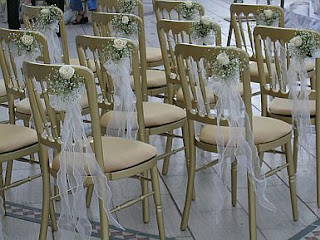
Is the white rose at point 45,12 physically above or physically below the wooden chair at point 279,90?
above

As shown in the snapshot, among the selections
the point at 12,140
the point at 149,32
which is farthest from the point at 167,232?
the point at 149,32

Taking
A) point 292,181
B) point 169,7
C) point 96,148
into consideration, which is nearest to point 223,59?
point 96,148

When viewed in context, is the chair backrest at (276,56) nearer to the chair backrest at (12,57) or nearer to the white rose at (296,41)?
the white rose at (296,41)

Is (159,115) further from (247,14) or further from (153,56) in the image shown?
(153,56)

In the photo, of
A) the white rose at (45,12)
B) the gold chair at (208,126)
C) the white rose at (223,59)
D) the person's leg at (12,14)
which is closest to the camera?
the white rose at (223,59)

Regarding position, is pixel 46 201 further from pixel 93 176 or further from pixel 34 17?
pixel 34 17

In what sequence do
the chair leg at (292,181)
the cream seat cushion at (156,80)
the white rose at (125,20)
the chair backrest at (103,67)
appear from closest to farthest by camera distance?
the chair backrest at (103,67), the chair leg at (292,181), the white rose at (125,20), the cream seat cushion at (156,80)

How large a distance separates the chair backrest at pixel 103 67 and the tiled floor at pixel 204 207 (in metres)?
0.51

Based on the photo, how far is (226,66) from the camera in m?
2.99

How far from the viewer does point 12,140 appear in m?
3.37

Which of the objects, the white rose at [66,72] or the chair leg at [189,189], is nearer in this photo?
the white rose at [66,72]

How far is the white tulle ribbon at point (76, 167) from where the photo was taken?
2.86 metres

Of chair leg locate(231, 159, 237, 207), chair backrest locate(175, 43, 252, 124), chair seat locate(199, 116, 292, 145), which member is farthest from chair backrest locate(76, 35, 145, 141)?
chair leg locate(231, 159, 237, 207)

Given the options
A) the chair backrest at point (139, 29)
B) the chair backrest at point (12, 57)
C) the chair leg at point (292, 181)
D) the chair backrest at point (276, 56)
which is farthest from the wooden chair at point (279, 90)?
the chair backrest at point (12, 57)
